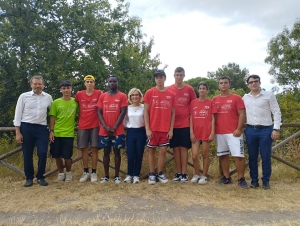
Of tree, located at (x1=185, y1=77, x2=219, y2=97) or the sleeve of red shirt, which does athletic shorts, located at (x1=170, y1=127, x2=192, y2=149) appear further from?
tree, located at (x1=185, y1=77, x2=219, y2=97)

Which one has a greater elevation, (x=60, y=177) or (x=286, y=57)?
(x=286, y=57)

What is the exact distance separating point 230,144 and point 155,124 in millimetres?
1400

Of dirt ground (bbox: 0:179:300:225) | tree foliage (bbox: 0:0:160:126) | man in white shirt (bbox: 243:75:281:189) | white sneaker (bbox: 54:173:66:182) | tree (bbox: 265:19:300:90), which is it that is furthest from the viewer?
tree (bbox: 265:19:300:90)

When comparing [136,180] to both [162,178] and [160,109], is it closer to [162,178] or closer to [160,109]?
[162,178]

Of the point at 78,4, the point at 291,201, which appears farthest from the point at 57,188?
the point at 78,4

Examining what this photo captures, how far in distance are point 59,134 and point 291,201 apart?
13.6 feet

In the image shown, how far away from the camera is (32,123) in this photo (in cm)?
571

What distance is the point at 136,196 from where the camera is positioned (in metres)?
5.09

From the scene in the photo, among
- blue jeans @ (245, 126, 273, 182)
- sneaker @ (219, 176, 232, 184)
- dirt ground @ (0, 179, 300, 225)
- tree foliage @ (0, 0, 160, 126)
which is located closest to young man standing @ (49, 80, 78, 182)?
dirt ground @ (0, 179, 300, 225)

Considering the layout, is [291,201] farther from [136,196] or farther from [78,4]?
[78,4]

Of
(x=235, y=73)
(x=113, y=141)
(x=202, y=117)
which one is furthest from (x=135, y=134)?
(x=235, y=73)

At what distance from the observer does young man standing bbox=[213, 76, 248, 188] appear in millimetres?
5590

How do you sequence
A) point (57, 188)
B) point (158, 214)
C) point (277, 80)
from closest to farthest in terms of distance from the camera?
point (158, 214) < point (57, 188) < point (277, 80)

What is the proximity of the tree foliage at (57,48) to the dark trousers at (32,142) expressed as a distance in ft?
17.8
